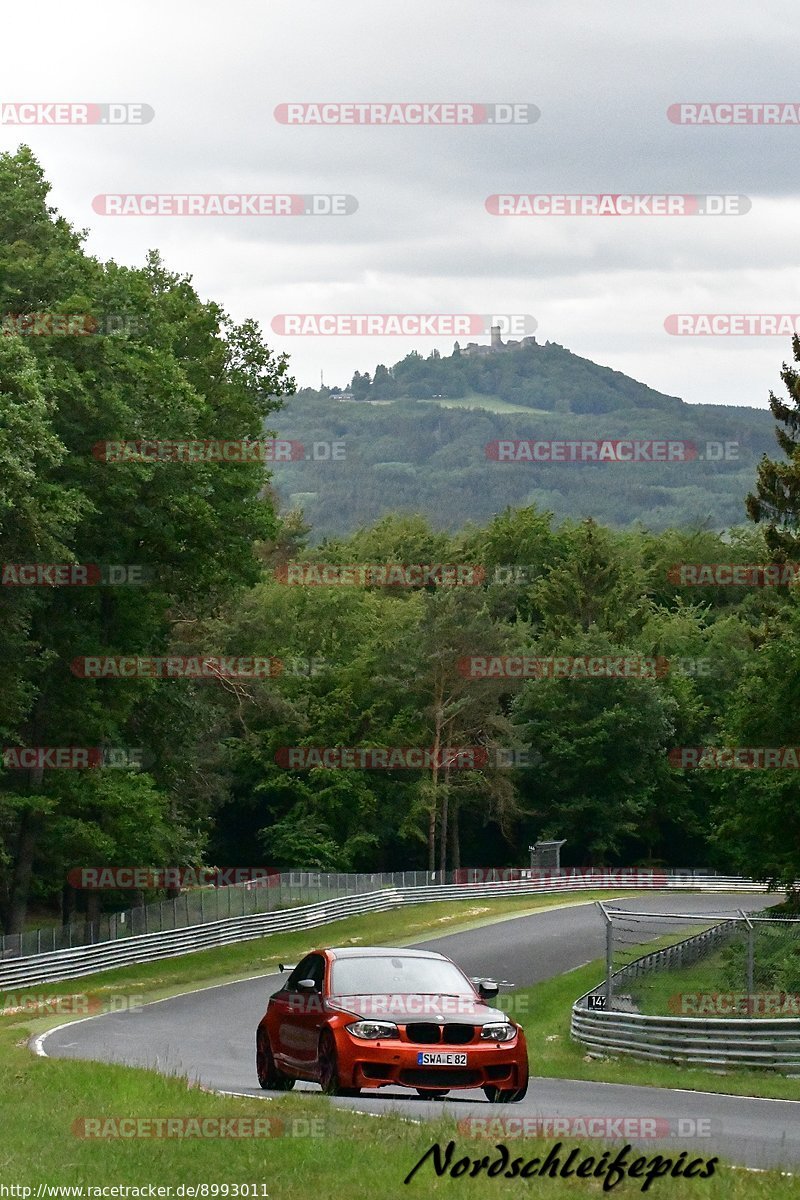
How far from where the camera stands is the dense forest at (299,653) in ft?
129

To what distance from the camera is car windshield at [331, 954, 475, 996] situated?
1567cm

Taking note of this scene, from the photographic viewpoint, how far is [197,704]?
5091 centimetres

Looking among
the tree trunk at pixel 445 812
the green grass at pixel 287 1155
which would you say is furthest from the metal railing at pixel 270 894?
the green grass at pixel 287 1155

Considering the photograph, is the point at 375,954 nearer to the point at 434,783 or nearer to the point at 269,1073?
the point at 269,1073

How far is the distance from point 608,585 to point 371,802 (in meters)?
26.9

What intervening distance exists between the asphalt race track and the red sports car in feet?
0.84

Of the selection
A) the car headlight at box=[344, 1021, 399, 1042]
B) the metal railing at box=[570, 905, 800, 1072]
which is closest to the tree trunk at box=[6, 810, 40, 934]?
the metal railing at box=[570, 905, 800, 1072]

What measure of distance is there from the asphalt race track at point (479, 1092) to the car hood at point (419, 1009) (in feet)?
2.36

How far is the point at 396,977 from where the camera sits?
52.3ft

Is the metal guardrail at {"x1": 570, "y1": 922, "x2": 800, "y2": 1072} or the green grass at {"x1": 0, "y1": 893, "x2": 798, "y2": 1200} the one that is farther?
the metal guardrail at {"x1": 570, "y1": 922, "x2": 800, "y2": 1072}

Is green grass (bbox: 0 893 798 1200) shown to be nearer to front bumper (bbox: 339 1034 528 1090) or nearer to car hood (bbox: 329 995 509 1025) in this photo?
front bumper (bbox: 339 1034 528 1090)

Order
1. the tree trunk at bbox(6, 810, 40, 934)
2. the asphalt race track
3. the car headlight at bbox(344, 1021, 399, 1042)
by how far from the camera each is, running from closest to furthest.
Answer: the asphalt race track < the car headlight at bbox(344, 1021, 399, 1042) < the tree trunk at bbox(6, 810, 40, 934)

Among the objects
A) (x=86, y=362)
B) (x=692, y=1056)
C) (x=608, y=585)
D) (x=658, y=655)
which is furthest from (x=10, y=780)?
(x=608, y=585)

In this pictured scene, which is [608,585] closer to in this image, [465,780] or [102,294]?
[465,780]
